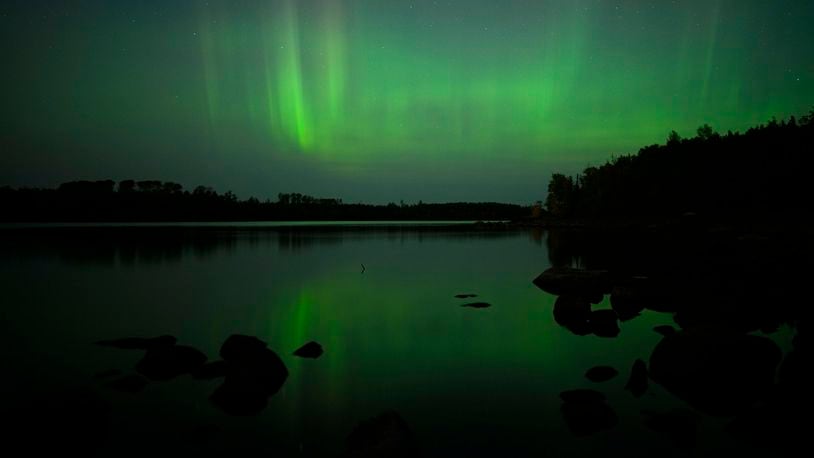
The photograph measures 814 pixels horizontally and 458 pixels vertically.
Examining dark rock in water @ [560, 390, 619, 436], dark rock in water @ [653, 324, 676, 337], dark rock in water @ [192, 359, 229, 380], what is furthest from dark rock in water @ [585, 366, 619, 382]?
dark rock in water @ [192, 359, 229, 380]

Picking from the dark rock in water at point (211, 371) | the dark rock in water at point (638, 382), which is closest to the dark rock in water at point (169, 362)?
the dark rock in water at point (211, 371)

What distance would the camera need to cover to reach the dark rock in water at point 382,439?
7424 millimetres

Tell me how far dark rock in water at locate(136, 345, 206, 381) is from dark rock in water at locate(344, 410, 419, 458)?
675 centimetres

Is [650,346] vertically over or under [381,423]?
under

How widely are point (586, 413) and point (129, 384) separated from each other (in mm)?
11800

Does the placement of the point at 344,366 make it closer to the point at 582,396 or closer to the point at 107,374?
the point at 107,374

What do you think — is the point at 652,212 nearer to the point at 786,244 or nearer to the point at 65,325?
the point at 786,244

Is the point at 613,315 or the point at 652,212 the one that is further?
the point at 652,212

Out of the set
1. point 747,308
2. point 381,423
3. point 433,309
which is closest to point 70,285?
point 433,309

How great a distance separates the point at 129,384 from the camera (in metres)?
11.6

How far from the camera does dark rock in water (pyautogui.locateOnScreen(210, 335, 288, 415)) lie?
1059cm

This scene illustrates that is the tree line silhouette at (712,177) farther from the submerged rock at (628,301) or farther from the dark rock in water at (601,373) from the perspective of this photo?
the dark rock in water at (601,373)

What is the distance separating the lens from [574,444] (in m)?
8.90

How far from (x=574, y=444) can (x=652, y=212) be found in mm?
115489
